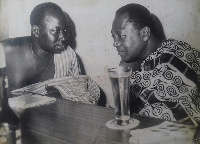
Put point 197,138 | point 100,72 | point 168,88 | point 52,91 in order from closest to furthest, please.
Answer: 1. point 197,138
2. point 168,88
3. point 52,91
4. point 100,72

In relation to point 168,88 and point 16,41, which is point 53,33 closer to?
point 16,41

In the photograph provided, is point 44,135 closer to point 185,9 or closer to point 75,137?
point 75,137

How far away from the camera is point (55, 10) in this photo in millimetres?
878

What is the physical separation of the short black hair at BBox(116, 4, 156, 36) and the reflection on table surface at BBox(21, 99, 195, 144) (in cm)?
38

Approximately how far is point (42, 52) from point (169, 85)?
497 millimetres

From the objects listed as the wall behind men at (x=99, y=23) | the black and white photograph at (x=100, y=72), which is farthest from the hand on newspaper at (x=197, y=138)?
the wall behind men at (x=99, y=23)

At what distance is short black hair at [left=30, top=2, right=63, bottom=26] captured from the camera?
867 millimetres

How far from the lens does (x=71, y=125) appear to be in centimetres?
40

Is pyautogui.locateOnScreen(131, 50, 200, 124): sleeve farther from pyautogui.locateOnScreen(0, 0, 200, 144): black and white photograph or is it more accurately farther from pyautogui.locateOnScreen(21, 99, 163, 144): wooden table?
pyautogui.locateOnScreen(21, 99, 163, 144): wooden table

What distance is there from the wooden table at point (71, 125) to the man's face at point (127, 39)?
1.20 feet

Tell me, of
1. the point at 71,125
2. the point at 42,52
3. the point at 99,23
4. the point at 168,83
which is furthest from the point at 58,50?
the point at 71,125

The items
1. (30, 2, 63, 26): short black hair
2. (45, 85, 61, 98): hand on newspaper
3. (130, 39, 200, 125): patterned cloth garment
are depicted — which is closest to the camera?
(130, 39, 200, 125): patterned cloth garment

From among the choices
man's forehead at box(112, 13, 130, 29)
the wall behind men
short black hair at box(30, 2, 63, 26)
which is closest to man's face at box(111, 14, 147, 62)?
man's forehead at box(112, 13, 130, 29)

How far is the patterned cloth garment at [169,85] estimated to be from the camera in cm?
60
